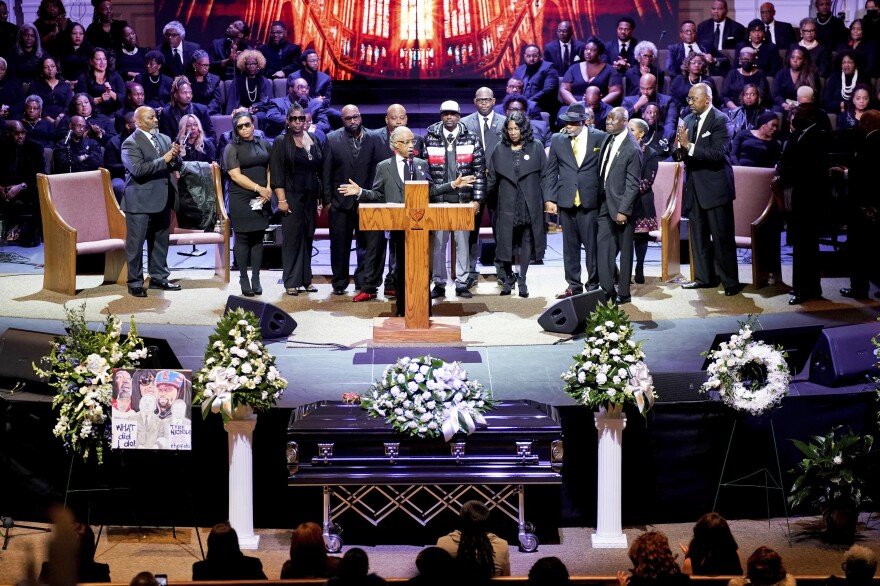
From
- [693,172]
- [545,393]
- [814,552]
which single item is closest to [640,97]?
[693,172]

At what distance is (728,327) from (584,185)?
5.76 ft

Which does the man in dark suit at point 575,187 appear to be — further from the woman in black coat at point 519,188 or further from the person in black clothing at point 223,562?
the person in black clothing at point 223,562

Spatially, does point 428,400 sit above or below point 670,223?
below

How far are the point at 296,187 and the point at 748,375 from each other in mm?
5076

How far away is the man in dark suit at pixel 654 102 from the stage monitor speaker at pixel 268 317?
20.7ft

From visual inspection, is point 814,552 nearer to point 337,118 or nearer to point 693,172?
point 693,172

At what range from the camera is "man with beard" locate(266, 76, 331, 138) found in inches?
531

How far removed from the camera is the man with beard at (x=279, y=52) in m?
14.9

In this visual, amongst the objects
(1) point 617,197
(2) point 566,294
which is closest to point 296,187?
(2) point 566,294

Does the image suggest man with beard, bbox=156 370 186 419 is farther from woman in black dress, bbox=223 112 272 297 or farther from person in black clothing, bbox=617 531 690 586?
woman in black dress, bbox=223 112 272 297

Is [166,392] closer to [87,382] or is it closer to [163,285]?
[87,382]

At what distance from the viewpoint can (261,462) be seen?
6.68 meters

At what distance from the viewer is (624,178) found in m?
9.97

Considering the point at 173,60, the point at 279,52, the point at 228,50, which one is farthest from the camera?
the point at 228,50
